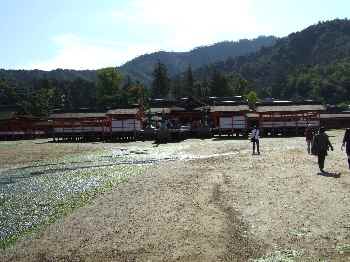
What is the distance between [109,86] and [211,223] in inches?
4261

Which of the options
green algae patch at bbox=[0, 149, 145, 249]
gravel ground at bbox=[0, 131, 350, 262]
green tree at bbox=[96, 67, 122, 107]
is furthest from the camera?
green tree at bbox=[96, 67, 122, 107]

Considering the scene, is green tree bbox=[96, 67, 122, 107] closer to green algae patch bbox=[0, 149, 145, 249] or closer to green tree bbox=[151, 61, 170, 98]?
green tree bbox=[151, 61, 170, 98]

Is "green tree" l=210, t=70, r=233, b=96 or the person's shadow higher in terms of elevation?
"green tree" l=210, t=70, r=233, b=96

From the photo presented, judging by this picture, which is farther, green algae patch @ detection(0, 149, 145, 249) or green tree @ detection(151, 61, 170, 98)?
green tree @ detection(151, 61, 170, 98)

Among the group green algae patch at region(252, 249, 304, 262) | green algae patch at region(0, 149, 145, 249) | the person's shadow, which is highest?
green algae patch at region(252, 249, 304, 262)

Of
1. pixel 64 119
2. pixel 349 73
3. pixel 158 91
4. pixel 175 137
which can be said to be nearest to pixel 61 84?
pixel 158 91

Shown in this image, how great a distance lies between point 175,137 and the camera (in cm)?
5866

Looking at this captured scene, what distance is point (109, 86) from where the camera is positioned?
121 meters

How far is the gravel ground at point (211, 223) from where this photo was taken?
1245 cm

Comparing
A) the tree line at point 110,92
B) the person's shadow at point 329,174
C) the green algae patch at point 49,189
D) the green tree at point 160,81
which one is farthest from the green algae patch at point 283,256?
the green tree at point 160,81

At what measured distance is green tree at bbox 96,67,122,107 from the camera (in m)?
118

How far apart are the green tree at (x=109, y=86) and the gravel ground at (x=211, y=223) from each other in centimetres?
9497

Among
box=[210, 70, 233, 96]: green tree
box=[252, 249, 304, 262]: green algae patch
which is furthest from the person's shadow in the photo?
box=[210, 70, 233, 96]: green tree

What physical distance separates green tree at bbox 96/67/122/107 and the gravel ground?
9497cm
